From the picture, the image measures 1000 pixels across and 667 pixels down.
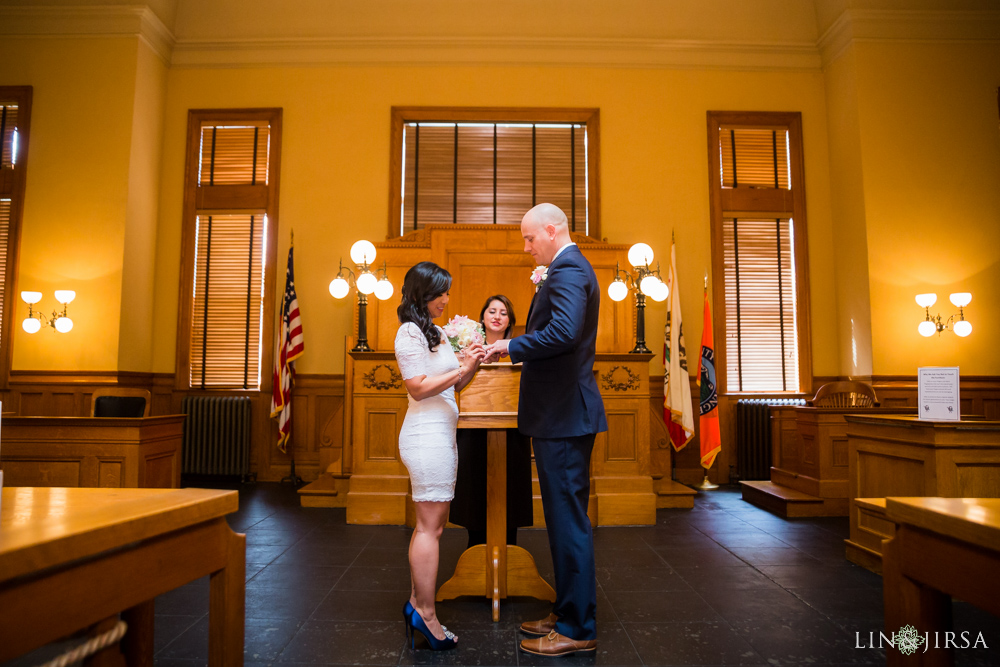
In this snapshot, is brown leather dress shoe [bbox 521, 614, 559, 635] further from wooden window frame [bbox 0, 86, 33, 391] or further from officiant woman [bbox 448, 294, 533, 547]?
wooden window frame [bbox 0, 86, 33, 391]

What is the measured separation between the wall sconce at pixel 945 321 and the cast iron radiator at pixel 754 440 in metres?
1.64

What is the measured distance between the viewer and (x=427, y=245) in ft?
23.4

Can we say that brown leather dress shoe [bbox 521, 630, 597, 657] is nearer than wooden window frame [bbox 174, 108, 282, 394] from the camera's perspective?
Yes

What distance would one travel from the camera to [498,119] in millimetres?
7836

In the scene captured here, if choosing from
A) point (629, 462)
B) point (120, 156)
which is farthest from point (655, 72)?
point (120, 156)

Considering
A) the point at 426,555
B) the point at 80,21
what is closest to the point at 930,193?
the point at 426,555

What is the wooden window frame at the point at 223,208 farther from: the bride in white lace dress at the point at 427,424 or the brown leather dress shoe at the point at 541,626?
the brown leather dress shoe at the point at 541,626

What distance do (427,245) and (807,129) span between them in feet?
17.3

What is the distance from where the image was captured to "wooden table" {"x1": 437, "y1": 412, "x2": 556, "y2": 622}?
2916 mm

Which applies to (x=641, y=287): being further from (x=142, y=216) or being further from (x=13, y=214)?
(x=13, y=214)

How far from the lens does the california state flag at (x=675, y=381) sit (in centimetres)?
670

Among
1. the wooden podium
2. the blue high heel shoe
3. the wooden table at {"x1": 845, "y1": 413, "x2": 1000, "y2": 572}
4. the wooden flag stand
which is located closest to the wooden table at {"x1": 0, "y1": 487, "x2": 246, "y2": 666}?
the blue high heel shoe

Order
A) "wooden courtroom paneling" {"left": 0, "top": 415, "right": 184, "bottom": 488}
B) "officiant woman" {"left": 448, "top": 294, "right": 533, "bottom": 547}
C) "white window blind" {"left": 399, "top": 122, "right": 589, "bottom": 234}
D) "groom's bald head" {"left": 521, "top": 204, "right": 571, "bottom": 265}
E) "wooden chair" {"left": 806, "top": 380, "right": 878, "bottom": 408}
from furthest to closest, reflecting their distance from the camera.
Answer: "white window blind" {"left": 399, "top": 122, "right": 589, "bottom": 234} → "wooden chair" {"left": 806, "top": 380, "right": 878, "bottom": 408} → "wooden courtroom paneling" {"left": 0, "top": 415, "right": 184, "bottom": 488} → "officiant woman" {"left": 448, "top": 294, "right": 533, "bottom": 547} → "groom's bald head" {"left": 521, "top": 204, "right": 571, "bottom": 265}

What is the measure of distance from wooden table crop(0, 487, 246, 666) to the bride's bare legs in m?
1.02
